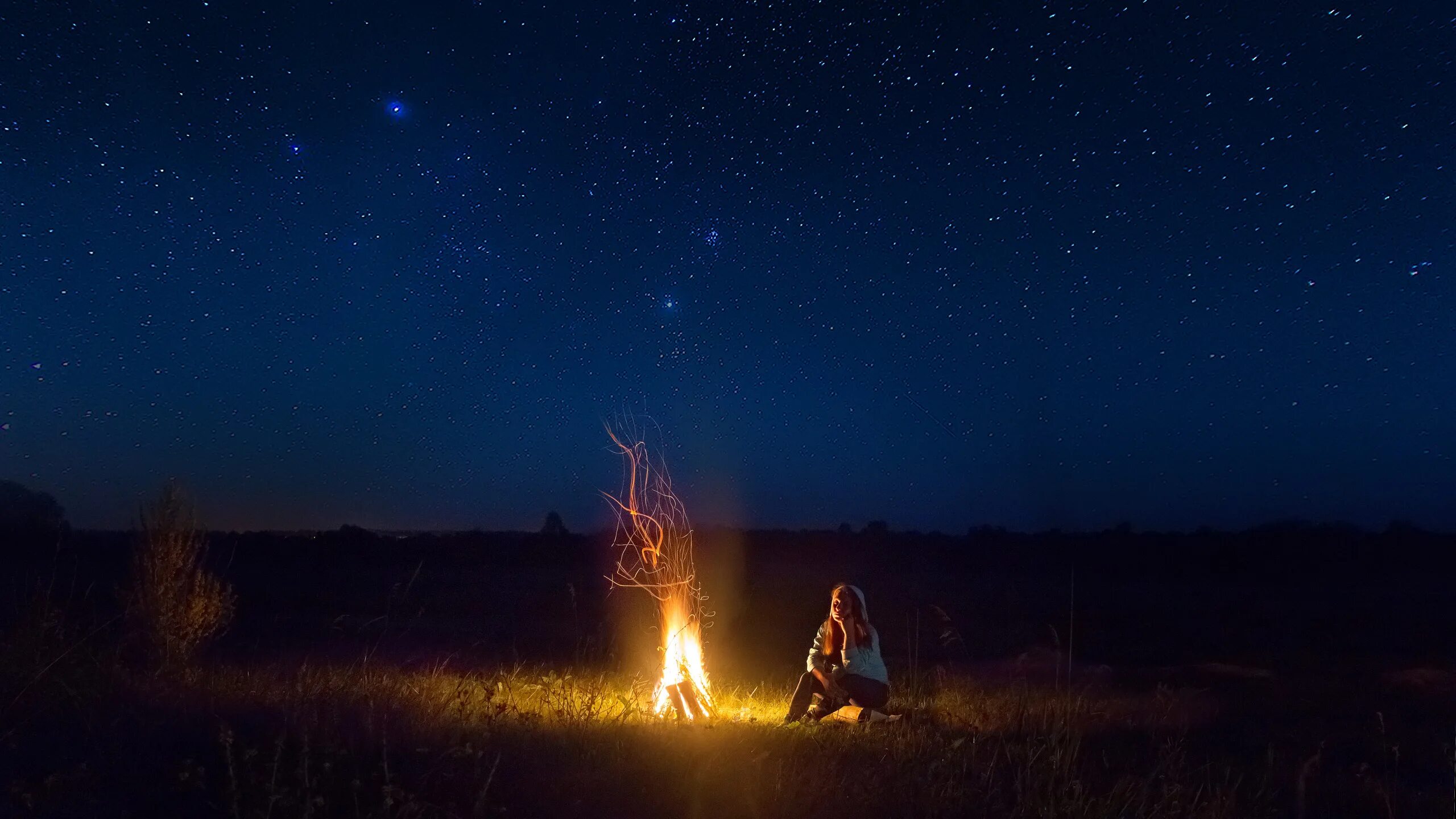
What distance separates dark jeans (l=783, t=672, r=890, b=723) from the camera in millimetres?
9789

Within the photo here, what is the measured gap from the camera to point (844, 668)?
32.5 ft

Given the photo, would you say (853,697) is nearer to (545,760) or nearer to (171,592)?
(545,760)

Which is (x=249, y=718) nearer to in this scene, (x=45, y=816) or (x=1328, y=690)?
(x=45, y=816)

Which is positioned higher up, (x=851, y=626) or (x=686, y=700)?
(x=851, y=626)

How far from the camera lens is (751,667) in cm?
1681

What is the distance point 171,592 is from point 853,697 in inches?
273

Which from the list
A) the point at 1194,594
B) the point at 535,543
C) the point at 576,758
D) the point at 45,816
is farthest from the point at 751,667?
the point at 535,543

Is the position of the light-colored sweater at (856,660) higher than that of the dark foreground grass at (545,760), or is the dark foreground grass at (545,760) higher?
the light-colored sweater at (856,660)

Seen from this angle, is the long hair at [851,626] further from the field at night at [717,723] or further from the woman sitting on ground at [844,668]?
the field at night at [717,723]

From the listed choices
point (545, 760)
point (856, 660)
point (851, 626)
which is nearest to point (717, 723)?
point (856, 660)

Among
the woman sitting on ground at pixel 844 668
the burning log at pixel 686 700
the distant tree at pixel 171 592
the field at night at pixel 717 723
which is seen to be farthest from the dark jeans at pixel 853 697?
the distant tree at pixel 171 592

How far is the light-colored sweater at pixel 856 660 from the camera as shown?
9.88 meters

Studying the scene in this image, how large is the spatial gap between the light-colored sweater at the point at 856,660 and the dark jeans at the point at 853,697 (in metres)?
0.05

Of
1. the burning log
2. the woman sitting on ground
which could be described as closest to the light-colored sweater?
the woman sitting on ground
